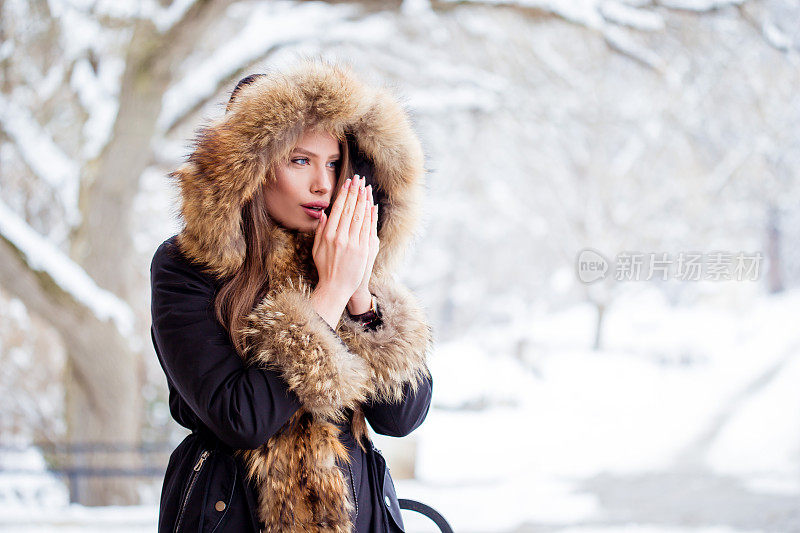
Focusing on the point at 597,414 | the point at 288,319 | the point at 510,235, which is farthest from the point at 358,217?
the point at 510,235

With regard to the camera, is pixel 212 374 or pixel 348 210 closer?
pixel 212 374

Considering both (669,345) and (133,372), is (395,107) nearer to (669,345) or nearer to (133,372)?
(133,372)

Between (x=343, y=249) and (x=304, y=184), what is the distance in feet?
0.59

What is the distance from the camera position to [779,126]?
7.65 metres

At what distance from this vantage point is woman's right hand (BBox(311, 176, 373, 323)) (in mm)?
1194

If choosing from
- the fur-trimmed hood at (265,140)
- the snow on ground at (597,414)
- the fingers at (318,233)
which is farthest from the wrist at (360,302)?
the snow on ground at (597,414)

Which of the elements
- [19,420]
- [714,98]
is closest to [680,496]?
[714,98]

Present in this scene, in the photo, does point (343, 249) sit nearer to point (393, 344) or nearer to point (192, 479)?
point (393, 344)

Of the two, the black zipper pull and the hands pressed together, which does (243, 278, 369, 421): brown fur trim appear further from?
the black zipper pull

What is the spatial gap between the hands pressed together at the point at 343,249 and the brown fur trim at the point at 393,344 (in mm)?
80

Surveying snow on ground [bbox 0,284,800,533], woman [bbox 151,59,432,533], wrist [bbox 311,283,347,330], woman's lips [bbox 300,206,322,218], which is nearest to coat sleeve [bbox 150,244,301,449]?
woman [bbox 151,59,432,533]

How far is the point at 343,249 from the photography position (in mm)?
1196

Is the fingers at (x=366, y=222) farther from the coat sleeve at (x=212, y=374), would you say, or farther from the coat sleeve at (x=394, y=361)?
the coat sleeve at (x=212, y=374)

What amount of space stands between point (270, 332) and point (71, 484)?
4.12 metres
